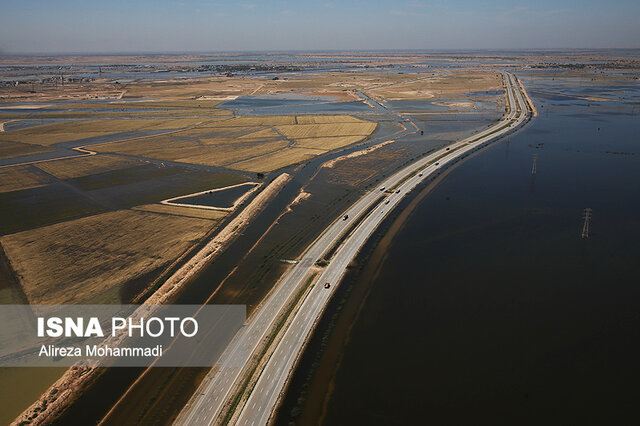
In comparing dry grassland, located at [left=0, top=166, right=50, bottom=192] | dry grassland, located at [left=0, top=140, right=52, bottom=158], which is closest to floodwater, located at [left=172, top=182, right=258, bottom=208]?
dry grassland, located at [left=0, top=166, right=50, bottom=192]

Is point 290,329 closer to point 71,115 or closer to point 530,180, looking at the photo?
point 530,180

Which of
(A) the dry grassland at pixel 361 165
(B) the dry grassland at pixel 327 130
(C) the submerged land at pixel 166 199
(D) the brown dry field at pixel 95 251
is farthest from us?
(B) the dry grassland at pixel 327 130

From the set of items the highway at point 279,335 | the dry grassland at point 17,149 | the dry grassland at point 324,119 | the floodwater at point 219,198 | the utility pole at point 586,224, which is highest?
the dry grassland at point 324,119

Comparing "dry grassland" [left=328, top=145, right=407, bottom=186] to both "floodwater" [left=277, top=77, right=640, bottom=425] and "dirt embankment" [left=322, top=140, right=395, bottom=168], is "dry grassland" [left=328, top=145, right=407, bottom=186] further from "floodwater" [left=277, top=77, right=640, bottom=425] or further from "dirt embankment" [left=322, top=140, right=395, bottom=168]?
"floodwater" [left=277, top=77, right=640, bottom=425]

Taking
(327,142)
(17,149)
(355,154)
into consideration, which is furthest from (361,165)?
(17,149)

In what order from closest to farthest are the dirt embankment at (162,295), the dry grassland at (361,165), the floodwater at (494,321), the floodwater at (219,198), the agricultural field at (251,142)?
the dirt embankment at (162,295) < the floodwater at (494,321) < the floodwater at (219,198) < the dry grassland at (361,165) < the agricultural field at (251,142)

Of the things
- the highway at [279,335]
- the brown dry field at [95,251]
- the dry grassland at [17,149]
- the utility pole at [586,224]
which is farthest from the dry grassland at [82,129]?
the utility pole at [586,224]

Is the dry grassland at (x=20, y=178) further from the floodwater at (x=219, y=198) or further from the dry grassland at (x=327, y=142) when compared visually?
the dry grassland at (x=327, y=142)
